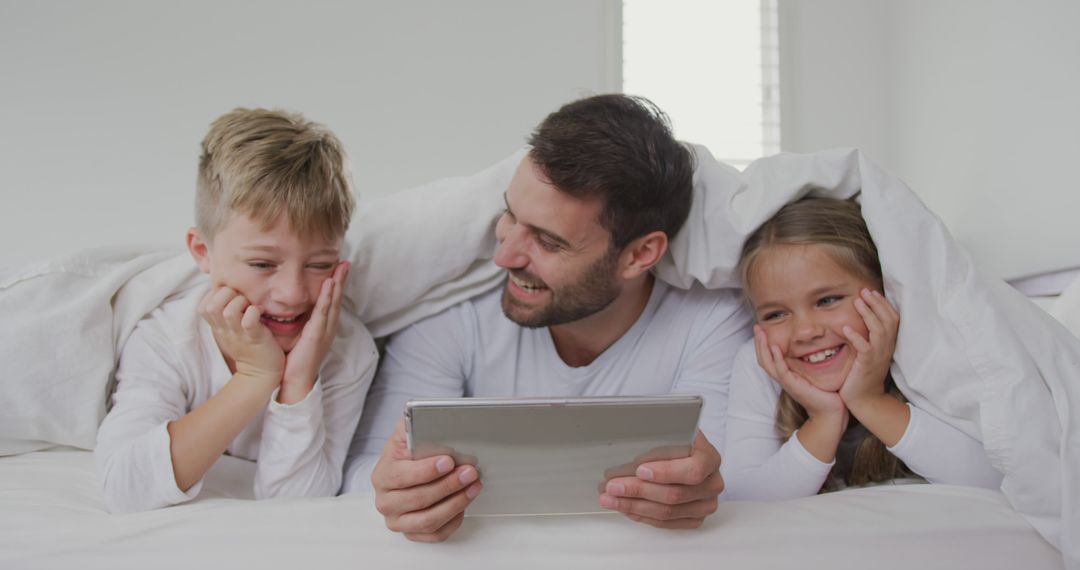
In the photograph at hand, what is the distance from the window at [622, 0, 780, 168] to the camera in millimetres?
3301

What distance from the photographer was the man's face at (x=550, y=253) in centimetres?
125

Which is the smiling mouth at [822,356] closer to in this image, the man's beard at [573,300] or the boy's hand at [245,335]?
the man's beard at [573,300]

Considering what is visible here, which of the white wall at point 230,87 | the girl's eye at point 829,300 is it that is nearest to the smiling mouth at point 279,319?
the girl's eye at point 829,300

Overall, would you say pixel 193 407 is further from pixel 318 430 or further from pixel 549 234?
pixel 549 234

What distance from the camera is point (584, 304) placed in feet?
4.30

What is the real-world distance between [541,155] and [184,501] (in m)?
0.75

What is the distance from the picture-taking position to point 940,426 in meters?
1.06

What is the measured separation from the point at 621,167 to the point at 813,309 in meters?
0.39

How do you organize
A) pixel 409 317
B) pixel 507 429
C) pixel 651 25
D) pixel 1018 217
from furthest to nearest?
pixel 651 25
pixel 1018 217
pixel 409 317
pixel 507 429

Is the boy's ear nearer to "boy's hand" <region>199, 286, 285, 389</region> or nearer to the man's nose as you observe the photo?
"boy's hand" <region>199, 286, 285, 389</region>

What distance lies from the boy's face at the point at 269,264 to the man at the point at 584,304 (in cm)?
29

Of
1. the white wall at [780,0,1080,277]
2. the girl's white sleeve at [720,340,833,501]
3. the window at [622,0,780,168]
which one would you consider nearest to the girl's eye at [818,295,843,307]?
the girl's white sleeve at [720,340,833,501]

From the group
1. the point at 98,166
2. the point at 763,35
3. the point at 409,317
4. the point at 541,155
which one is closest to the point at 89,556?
the point at 409,317

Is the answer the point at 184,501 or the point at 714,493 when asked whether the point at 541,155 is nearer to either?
the point at 714,493
